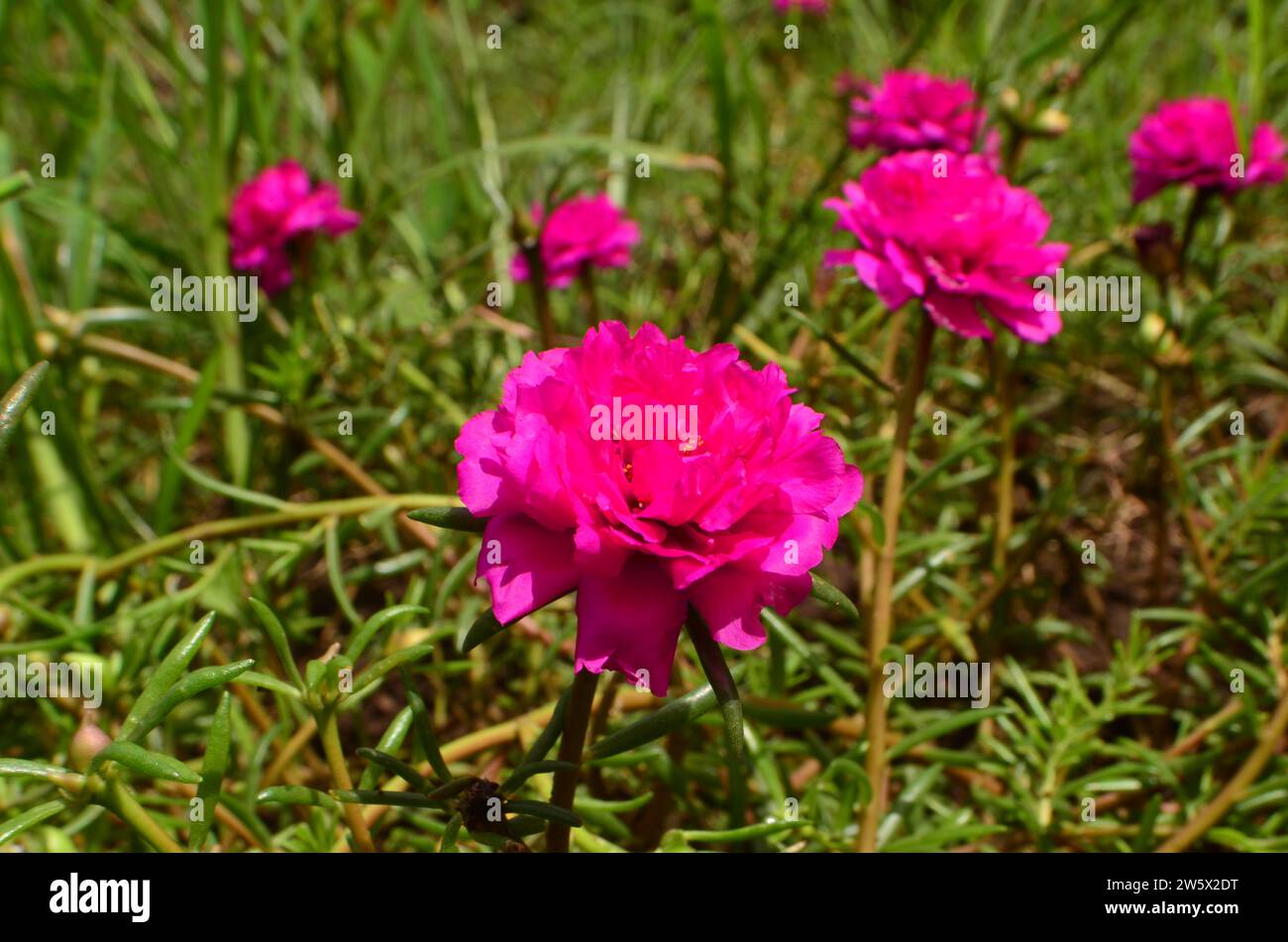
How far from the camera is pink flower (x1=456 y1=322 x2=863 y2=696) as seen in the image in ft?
2.03

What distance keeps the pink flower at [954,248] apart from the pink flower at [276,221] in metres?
0.93

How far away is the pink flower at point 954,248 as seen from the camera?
Result: 954 millimetres

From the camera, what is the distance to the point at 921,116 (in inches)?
55.6

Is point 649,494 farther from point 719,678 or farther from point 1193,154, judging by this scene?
point 1193,154

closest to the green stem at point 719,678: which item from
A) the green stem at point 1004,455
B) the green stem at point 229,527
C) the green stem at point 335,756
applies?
the green stem at point 335,756

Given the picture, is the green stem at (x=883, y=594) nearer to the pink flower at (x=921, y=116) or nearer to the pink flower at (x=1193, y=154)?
the pink flower at (x=921, y=116)

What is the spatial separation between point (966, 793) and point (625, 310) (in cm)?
106

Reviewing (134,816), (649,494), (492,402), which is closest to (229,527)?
(492,402)

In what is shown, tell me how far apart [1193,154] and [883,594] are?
81cm

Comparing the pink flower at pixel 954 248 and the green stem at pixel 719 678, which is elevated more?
the pink flower at pixel 954 248

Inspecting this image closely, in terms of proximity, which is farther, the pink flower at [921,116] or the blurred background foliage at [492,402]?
the pink flower at [921,116]

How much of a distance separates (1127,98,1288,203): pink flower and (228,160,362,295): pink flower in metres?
1.20

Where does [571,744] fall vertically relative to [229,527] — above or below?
below
